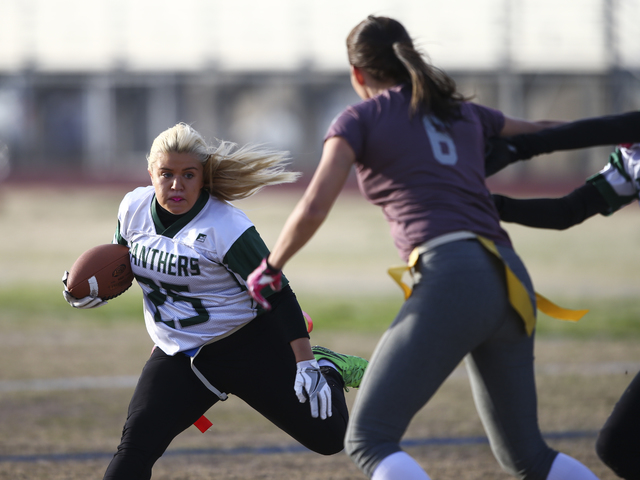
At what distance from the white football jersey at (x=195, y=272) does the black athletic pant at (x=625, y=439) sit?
161 centimetres

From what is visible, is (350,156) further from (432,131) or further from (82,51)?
(82,51)

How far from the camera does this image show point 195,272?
3.58 meters

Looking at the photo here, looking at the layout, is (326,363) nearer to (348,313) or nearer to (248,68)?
(348,313)

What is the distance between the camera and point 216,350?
368 cm

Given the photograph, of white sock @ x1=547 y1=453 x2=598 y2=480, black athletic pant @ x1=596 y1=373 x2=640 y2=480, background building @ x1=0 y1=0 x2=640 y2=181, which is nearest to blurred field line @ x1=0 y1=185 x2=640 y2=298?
background building @ x1=0 y1=0 x2=640 y2=181

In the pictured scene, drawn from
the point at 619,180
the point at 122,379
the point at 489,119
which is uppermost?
the point at 489,119

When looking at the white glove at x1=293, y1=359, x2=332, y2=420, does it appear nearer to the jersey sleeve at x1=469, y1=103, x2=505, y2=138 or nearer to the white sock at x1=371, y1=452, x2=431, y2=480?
the white sock at x1=371, y1=452, x2=431, y2=480

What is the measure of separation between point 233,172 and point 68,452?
2.33m

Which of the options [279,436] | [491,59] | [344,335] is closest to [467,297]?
[279,436]

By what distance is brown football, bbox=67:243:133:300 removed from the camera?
3.85 metres

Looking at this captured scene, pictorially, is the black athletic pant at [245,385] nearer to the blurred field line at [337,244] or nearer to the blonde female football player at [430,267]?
the blonde female football player at [430,267]

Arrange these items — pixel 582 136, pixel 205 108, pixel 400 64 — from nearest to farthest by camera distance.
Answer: pixel 400 64, pixel 582 136, pixel 205 108

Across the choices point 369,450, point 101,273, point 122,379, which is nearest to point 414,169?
point 369,450

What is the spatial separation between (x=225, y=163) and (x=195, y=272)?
22.2 inches
